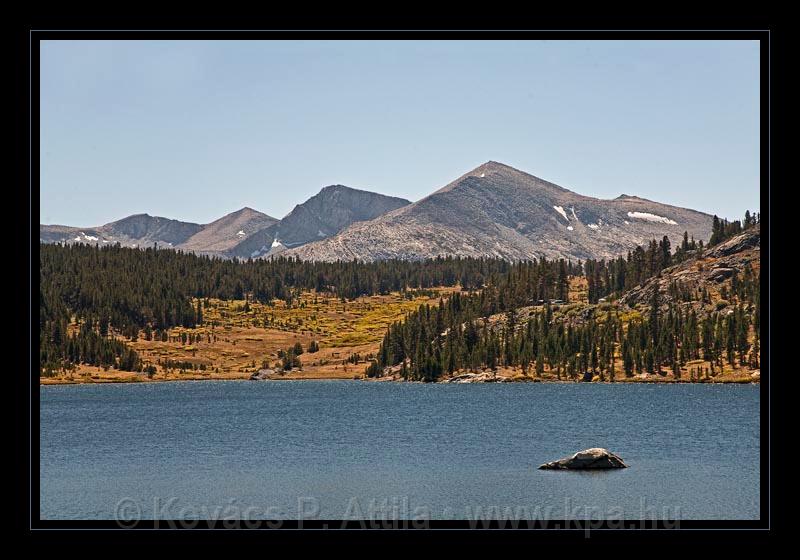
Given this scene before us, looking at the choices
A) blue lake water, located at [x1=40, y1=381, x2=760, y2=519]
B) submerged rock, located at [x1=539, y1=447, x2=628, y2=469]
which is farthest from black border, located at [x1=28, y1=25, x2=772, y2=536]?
submerged rock, located at [x1=539, y1=447, x2=628, y2=469]

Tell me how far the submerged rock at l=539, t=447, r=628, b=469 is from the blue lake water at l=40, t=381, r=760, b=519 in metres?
0.69

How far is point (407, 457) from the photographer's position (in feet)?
256

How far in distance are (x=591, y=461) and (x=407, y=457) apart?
67.1 feet

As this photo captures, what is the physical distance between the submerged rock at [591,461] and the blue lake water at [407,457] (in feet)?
2.26

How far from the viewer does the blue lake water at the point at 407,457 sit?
5256 cm

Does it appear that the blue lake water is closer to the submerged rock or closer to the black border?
the submerged rock

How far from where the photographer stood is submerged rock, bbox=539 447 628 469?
6128 centimetres

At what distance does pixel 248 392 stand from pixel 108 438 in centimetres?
9499

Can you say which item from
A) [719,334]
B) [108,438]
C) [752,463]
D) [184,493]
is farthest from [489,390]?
[184,493]
